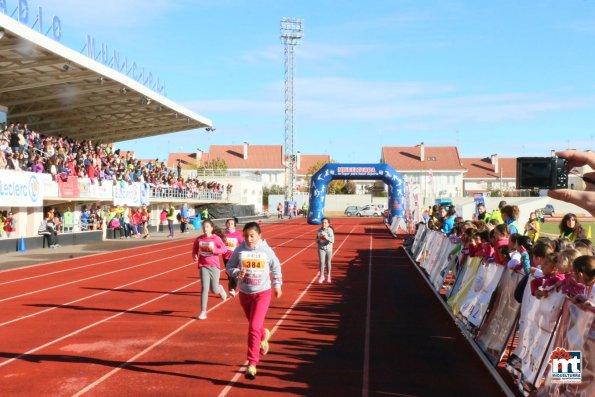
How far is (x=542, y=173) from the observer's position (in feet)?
13.1

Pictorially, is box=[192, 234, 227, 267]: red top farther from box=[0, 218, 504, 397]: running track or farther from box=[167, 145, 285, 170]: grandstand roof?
box=[167, 145, 285, 170]: grandstand roof

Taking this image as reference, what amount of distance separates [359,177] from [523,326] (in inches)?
1663

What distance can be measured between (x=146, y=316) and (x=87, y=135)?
42.4 m

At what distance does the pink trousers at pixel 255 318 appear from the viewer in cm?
766

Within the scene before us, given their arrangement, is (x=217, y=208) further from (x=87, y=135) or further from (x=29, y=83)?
(x=29, y=83)

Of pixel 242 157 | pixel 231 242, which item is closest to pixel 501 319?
pixel 231 242

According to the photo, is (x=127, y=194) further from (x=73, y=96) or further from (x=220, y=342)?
(x=220, y=342)

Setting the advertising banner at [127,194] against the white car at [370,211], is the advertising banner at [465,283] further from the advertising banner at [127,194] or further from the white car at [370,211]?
the white car at [370,211]

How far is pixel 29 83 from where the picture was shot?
33656mm

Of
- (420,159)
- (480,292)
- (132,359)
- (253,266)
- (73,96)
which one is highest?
(420,159)

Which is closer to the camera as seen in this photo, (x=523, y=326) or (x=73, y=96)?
(x=523, y=326)

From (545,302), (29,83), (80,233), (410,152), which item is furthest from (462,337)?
(410,152)

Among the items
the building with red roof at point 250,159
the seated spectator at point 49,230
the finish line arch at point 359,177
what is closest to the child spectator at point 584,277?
the seated spectator at point 49,230

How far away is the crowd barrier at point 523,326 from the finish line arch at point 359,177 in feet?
119
